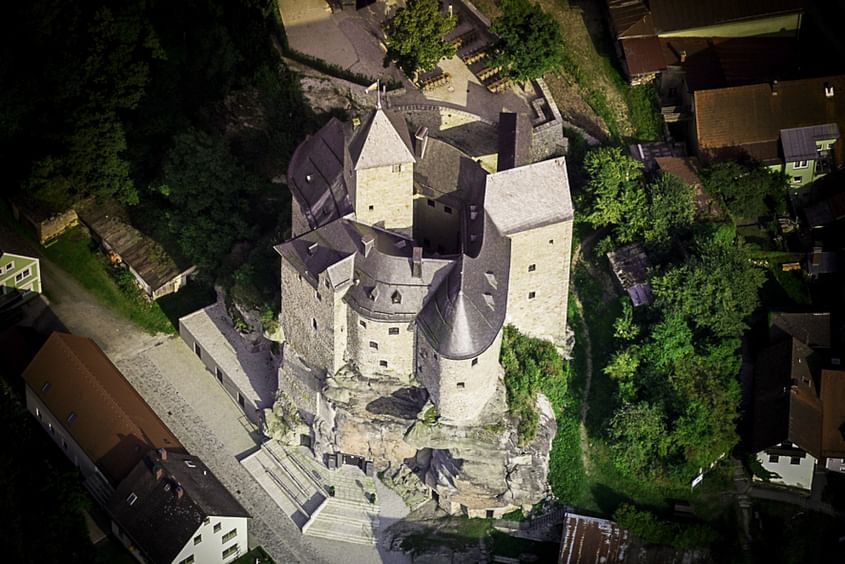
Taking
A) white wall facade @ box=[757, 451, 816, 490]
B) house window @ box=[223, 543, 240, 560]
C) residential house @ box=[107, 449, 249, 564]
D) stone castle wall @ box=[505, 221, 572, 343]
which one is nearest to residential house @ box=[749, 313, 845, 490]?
white wall facade @ box=[757, 451, 816, 490]

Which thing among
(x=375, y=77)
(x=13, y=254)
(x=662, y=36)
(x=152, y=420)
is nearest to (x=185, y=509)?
(x=152, y=420)

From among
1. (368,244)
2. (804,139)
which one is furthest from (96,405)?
(804,139)

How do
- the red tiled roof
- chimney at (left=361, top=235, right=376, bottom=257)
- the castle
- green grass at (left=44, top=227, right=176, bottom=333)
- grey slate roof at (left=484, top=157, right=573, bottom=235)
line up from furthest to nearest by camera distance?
green grass at (left=44, top=227, right=176, bottom=333) → the red tiled roof → grey slate roof at (left=484, top=157, right=573, bottom=235) → the castle → chimney at (left=361, top=235, right=376, bottom=257)

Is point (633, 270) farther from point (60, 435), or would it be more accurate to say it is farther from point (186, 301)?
point (60, 435)

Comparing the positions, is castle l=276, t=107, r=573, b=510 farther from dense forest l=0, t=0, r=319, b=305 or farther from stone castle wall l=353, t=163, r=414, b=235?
dense forest l=0, t=0, r=319, b=305

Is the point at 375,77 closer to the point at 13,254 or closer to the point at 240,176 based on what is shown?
the point at 240,176

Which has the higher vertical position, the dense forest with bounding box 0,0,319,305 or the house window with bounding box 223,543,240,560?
the dense forest with bounding box 0,0,319,305
